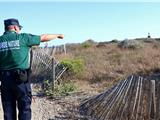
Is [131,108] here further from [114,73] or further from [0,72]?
[114,73]

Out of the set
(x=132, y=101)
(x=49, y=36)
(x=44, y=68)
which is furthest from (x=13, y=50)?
(x=44, y=68)

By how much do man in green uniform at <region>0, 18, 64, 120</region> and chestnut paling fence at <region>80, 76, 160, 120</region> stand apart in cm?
249

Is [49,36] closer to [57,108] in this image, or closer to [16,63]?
[16,63]

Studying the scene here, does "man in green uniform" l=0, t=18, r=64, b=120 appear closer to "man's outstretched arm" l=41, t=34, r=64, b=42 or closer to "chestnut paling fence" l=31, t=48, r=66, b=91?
"man's outstretched arm" l=41, t=34, r=64, b=42

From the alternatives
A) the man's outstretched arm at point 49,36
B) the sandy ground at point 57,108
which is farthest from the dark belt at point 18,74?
the sandy ground at point 57,108

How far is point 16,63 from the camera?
6273 millimetres

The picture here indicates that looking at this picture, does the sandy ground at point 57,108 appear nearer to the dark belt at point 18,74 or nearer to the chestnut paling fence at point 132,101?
the chestnut paling fence at point 132,101

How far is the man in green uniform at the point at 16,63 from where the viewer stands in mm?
6277

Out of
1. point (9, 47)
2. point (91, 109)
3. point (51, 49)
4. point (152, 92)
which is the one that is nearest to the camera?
point (9, 47)

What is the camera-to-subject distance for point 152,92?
26.7 feet

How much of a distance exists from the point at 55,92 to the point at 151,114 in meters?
4.14

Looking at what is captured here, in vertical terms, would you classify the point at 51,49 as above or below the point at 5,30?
below

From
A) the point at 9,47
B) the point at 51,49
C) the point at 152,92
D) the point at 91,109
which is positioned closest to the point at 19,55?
the point at 9,47

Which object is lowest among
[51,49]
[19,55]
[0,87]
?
[51,49]
